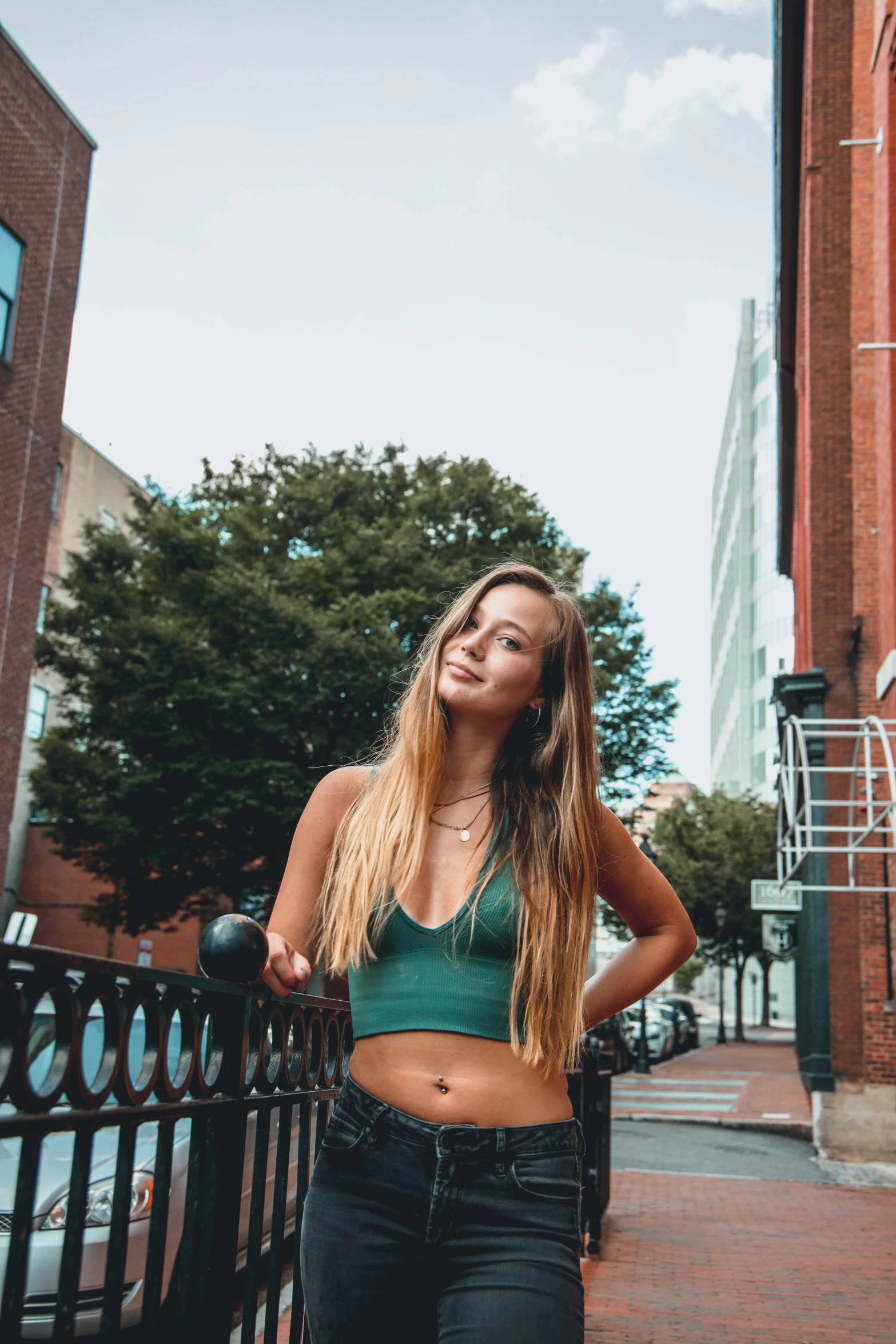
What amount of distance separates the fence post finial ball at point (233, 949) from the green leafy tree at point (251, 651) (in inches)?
619

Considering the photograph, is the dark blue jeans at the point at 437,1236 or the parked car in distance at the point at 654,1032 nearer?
the dark blue jeans at the point at 437,1236

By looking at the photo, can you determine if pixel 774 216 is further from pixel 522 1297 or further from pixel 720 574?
pixel 720 574

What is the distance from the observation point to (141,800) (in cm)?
1983

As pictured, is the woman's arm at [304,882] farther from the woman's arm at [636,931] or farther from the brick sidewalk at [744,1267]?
the brick sidewalk at [744,1267]

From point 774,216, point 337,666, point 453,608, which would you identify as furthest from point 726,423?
point 453,608

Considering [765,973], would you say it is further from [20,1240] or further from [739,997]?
[20,1240]

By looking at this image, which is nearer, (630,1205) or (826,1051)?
(630,1205)

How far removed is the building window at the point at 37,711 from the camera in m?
32.5

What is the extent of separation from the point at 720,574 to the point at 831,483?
73.6 metres

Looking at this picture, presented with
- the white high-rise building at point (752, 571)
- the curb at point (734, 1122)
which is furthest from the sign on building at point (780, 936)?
the white high-rise building at point (752, 571)

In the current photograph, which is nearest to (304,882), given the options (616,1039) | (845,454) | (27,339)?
(845,454)

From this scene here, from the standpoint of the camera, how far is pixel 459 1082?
183 centimetres

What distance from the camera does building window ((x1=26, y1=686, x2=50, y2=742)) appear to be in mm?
32500

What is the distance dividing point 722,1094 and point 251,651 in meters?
10.8
